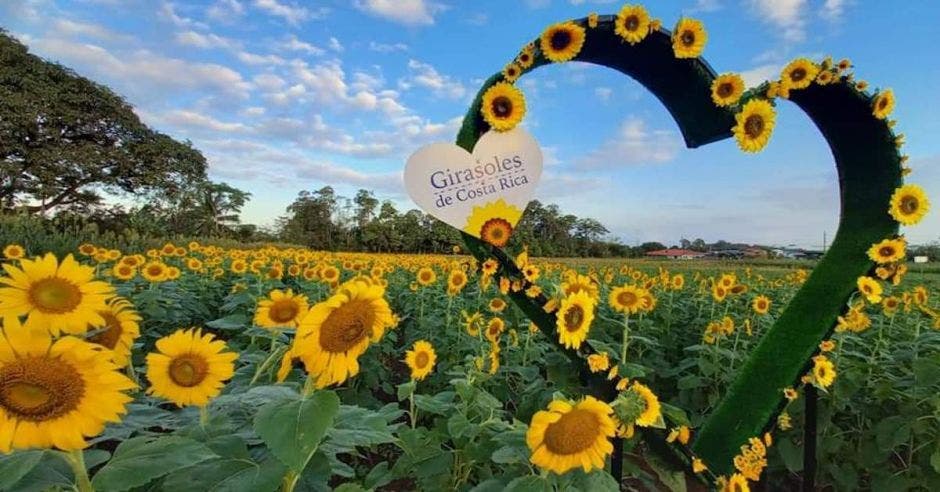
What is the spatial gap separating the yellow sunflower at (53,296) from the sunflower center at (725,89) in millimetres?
1853

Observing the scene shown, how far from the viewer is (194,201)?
116 feet

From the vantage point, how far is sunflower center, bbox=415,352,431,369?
2.14m

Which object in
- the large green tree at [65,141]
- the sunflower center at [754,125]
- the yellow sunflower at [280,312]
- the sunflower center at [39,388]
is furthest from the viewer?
the large green tree at [65,141]

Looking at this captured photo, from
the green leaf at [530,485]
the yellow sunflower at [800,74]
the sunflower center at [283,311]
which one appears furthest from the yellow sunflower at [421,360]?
the yellow sunflower at [800,74]

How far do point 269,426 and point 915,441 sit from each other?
2.91 meters

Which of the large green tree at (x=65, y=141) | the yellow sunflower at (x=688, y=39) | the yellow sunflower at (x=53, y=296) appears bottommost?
the yellow sunflower at (x=53, y=296)

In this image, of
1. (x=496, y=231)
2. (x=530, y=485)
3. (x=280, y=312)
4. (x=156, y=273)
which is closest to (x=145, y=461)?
(x=280, y=312)

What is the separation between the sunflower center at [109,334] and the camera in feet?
3.37

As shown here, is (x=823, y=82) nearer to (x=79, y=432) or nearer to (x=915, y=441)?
(x=915, y=441)

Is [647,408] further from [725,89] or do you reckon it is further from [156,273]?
[156,273]

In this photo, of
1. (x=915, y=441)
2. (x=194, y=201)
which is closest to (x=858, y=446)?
(x=915, y=441)

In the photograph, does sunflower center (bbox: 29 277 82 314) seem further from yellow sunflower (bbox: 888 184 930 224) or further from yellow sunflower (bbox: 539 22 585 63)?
yellow sunflower (bbox: 888 184 930 224)

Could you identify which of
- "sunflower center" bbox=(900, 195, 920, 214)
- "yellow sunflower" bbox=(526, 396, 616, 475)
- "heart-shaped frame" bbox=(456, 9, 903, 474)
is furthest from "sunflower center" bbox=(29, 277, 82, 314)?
"sunflower center" bbox=(900, 195, 920, 214)

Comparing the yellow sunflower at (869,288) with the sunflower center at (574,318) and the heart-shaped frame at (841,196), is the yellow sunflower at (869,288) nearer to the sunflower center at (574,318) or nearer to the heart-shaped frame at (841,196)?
the heart-shaped frame at (841,196)
